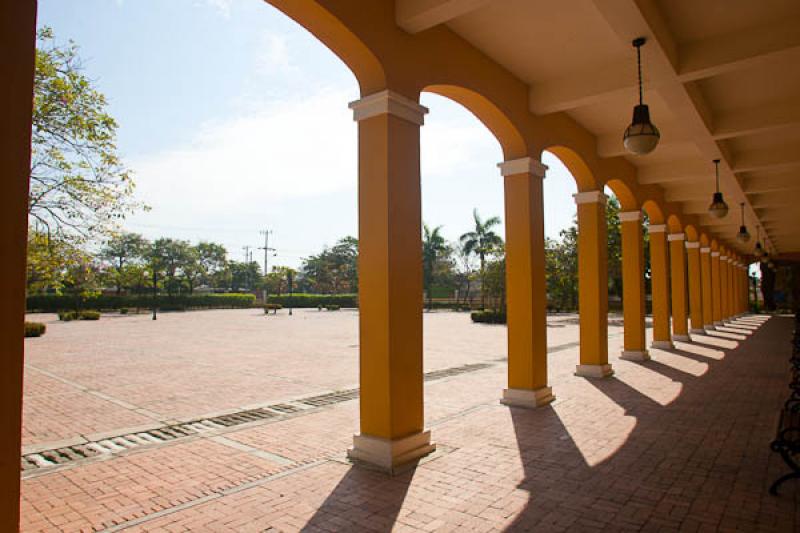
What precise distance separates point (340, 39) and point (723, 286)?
25741 mm

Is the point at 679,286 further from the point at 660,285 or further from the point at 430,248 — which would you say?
the point at 430,248

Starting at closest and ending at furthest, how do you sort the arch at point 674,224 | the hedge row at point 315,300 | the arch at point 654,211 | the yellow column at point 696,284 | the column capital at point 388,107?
the column capital at point 388,107
the arch at point 654,211
the arch at point 674,224
the yellow column at point 696,284
the hedge row at point 315,300

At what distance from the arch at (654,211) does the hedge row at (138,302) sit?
38.6 metres

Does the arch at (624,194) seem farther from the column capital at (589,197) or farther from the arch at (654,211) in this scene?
the arch at (654,211)

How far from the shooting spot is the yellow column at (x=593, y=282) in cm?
998

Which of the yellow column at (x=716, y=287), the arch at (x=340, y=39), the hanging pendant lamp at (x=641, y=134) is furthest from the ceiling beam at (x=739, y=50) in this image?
the yellow column at (x=716, y=287)

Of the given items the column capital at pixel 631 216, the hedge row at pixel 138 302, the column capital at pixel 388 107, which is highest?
the column capital at pixel 388 107

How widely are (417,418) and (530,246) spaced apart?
11.4ft

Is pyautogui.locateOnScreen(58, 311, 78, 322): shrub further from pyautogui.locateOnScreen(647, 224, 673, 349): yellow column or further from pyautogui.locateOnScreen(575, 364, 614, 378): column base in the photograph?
pyautogui.locateOnScreen(647, 224, 673, 349): yellow column

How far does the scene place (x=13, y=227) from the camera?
2.75 meters

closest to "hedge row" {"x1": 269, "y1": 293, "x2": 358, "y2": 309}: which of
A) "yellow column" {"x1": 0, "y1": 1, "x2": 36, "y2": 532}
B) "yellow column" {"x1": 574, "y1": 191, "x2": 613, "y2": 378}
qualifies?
"yellow column" {"x1": 574, "y1": 191, "x2": 613, "y2": 378}

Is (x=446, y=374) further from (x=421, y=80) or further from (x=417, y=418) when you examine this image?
(x=421, y=80)

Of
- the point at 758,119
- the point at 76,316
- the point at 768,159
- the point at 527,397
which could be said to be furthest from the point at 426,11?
the point at 76,316

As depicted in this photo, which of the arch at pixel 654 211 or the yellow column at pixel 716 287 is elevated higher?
the arch at pixel 654 211
